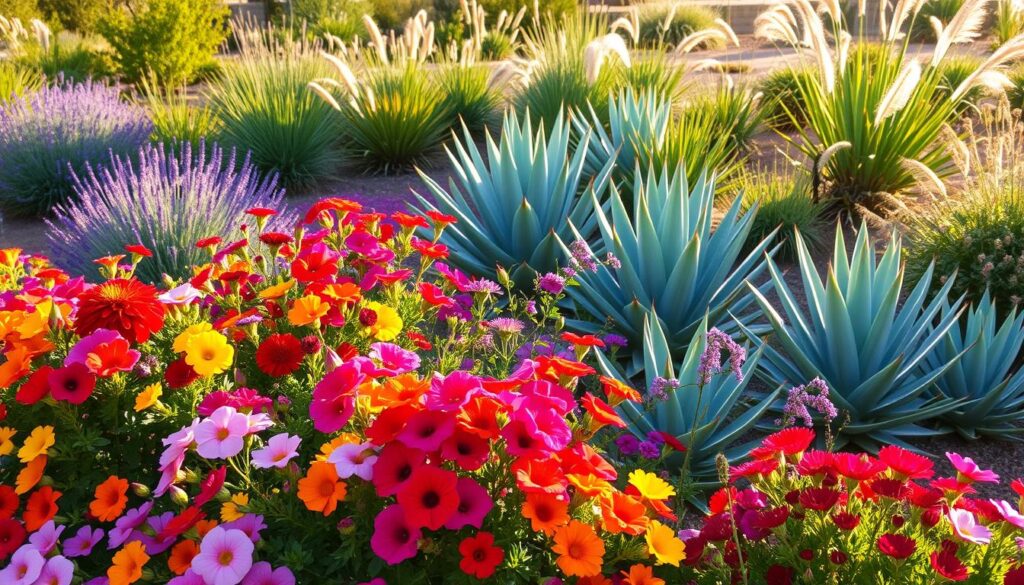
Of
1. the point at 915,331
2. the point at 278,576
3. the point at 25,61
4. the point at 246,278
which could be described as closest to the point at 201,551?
the point at 278,576

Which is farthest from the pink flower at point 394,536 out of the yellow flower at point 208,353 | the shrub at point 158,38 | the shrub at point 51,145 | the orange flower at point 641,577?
the shrub at point 158,38

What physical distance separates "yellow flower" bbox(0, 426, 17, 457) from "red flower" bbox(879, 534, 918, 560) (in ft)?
6.56

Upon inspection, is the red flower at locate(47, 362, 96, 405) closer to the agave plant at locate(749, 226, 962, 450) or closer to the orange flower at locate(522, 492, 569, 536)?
the orange flower at locate(522, 492, 569, 536)

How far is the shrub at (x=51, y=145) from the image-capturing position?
760 centimetres

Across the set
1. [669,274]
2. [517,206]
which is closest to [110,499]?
[669,274]

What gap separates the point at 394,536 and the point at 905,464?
110 cm

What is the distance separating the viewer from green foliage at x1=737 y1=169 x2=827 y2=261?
575cm

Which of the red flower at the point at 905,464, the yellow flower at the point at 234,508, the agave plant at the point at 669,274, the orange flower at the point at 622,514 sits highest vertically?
the red flower at the point at 905,464

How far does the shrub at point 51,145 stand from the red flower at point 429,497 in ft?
22.3

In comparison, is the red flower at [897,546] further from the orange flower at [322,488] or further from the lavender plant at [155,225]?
the lavender plant at [155,225]

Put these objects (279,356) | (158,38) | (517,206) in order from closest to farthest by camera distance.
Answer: (279,356) → (517,206) → (158,38)

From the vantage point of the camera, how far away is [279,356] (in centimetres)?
228

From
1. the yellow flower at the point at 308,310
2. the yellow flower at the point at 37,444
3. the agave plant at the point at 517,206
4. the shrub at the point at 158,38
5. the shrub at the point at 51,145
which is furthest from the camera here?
the shrub at the point at 158,38

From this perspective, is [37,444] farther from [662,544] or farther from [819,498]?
[819,498]
